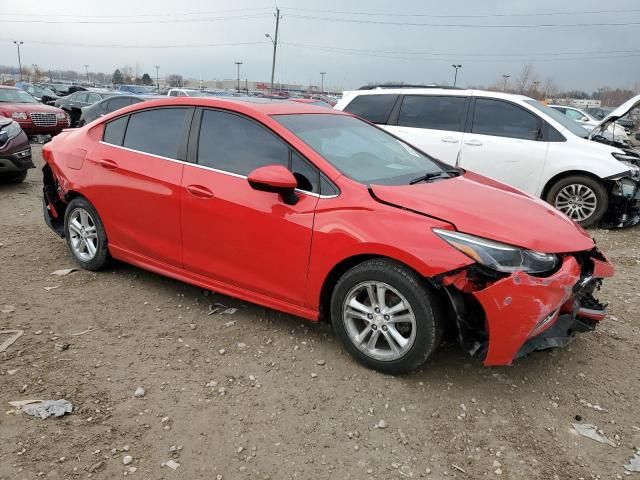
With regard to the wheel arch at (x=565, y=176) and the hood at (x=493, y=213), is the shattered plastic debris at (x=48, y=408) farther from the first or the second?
the wheel arch at (x=565, y=176)

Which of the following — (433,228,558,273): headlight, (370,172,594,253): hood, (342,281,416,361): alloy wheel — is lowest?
(342,281,416,361): alloy wheel

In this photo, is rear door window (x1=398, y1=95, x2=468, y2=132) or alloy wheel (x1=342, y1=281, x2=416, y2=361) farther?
rear door window (x1=398, y1=95, x2=468, y2=132)

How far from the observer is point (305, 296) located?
3.35 m

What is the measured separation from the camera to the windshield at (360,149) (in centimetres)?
345

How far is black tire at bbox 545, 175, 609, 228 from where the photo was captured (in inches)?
263

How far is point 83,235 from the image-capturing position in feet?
15.4

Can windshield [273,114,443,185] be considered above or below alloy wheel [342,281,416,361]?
above

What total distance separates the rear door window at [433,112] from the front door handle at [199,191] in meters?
4.79

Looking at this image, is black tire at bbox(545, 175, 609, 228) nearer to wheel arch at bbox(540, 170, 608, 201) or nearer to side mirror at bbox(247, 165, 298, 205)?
wheel arch at bbox(540, 170, 608, 201)

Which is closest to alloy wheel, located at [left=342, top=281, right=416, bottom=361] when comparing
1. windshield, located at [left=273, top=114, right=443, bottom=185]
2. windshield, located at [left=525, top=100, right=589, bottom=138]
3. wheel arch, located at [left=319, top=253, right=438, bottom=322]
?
wheel arch, located at [left=319, top=253, right=438, bottom=322]

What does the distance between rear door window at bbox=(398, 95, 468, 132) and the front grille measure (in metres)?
10.3

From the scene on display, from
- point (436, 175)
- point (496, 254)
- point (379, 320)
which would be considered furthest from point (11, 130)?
point (496, 254)

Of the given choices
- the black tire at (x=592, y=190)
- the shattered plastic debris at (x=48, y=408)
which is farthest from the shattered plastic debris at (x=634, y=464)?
the black tire at (x=592, y=190)

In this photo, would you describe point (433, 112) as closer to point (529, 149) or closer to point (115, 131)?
point (529, 149)
